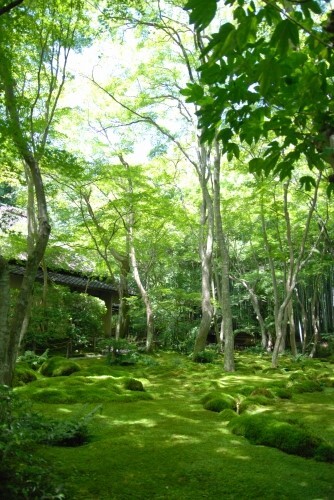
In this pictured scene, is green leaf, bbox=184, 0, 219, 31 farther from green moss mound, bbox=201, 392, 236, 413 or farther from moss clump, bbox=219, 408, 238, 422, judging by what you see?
green moss mound, bbox=201, 392, 236, 413

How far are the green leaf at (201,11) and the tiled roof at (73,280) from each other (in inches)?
637

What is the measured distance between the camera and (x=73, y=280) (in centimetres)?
1920

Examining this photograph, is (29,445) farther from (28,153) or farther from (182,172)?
(182,172)

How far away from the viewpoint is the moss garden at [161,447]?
3.23m

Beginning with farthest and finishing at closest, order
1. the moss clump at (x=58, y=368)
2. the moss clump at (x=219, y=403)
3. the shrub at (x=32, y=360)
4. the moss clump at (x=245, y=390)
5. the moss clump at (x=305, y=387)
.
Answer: the shrub at (x=32, y=360)
the moss clump at (x=58, y=368)
the moss clump at (x=305, y=387)
the moss clump at (x=245, y=390)
the moss clump at (x=219, y=403)

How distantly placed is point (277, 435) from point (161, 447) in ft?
4.38

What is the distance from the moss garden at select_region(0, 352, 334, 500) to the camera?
10.6 feet

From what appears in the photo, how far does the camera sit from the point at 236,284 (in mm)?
26266

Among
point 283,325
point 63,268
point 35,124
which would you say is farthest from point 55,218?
point 283,325

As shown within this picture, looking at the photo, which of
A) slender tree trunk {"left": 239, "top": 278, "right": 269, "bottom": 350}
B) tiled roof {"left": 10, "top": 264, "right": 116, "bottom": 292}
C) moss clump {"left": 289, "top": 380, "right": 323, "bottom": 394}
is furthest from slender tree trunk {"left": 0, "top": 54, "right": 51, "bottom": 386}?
slender tree trunk {"left": 239, "top": 278, "right": 269, "bottom": 350}

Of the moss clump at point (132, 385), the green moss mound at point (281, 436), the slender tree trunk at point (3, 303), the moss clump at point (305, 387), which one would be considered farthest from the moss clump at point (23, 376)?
the moss clump at point (305, 387)

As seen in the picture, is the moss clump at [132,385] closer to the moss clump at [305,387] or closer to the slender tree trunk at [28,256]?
the moss clump at [305,387]

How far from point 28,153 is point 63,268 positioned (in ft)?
40.8

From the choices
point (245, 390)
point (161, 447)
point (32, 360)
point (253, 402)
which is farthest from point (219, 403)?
point (32, 360)
